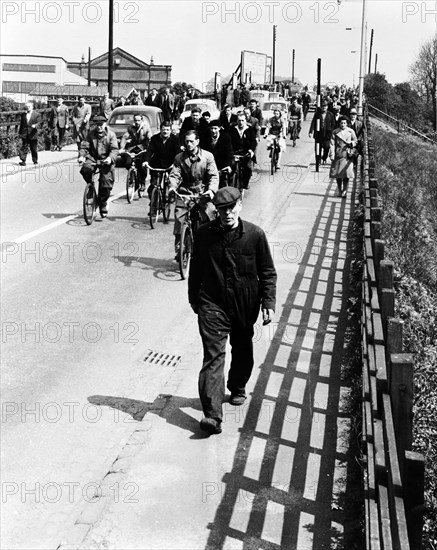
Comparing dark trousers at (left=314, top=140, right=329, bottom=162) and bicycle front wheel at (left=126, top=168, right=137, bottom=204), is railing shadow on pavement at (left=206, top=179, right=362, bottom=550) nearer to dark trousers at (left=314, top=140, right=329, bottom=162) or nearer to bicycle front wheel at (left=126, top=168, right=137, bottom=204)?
bicycle front wheel at (left=126, top=168, right=137, bottom=204)

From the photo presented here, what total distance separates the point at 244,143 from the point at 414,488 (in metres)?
16.8

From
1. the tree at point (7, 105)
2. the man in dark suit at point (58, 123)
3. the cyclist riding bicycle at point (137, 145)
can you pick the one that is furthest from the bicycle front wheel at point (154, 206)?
the man in dark suit at point (58, 123)

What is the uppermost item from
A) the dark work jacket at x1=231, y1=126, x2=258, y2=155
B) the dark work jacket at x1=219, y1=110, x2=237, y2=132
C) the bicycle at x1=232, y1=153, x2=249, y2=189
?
the dark work jacket at x1=219, y1=110, x2=237, y2=132

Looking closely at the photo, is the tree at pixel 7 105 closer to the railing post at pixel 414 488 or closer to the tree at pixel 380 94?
the railing post at pixel 414 488

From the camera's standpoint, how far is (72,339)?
9766mm

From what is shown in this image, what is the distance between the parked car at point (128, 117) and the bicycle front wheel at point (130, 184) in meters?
6.64

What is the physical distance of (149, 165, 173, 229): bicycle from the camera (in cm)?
1612

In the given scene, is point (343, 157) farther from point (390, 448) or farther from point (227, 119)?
point (390, 448)

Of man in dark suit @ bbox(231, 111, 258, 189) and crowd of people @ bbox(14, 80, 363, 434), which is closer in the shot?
crowd of people @ bbox(14, 80, 363, 434)

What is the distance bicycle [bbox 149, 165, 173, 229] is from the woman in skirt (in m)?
4.82

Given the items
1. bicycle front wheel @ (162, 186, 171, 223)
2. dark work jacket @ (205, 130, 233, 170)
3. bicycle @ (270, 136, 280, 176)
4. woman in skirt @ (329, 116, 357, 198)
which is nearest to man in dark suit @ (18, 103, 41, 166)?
bicycle @ (270, 136, 280, 176)

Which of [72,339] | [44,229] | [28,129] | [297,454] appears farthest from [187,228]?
[28,129]

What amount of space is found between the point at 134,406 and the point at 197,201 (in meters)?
5.24

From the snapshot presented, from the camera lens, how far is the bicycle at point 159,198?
16.1 metres
